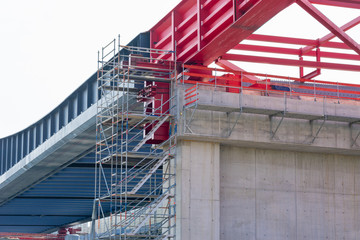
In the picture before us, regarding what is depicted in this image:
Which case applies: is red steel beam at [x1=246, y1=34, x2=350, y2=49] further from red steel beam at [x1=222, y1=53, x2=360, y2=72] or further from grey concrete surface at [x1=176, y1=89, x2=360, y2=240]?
grey concrete surface at [x1=176, y1=89, x2=360, y2=240]

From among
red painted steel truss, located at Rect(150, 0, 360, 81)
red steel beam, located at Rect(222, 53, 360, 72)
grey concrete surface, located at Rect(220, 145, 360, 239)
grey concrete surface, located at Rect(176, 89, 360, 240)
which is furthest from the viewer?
red steel beam, located at Rect(222, 53, 360, 72)

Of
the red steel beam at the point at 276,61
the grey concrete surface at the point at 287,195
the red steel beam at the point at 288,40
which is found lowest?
the grey concrete surface at the point at 287,195

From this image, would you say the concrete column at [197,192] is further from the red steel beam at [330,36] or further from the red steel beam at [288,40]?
the red steel beam at [330,36]

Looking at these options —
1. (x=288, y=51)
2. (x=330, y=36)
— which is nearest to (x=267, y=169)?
(x=288, y=51)

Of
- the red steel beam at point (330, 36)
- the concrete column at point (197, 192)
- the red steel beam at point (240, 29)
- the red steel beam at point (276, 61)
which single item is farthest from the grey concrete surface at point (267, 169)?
the red steel beam at point (330, 36)

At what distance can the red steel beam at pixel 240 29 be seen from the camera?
70.1ft

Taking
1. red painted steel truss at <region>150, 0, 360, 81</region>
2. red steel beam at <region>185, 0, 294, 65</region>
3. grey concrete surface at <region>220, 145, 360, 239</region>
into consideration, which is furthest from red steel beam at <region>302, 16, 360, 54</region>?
red steel beam at <region>185, 0, 294, 65</region>

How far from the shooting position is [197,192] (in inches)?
945

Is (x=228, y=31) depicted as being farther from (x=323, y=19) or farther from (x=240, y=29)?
(x=323, y=19)

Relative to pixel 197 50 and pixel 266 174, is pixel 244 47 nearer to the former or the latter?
pixel 197 50

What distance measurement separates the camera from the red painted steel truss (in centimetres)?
2242

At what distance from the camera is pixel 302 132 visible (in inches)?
1013

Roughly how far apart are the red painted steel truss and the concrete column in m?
3.66

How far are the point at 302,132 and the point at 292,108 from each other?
0.96m
